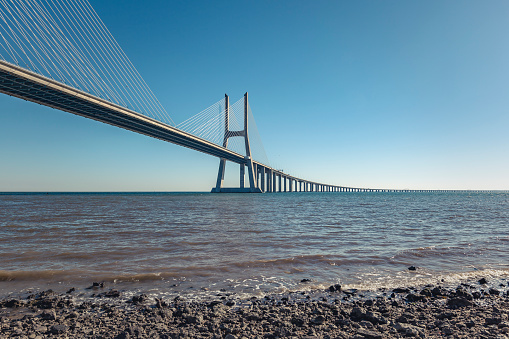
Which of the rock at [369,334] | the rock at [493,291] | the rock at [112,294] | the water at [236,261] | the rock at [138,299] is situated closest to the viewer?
the rock at [369,334]

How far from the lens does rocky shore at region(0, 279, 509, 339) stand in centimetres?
328

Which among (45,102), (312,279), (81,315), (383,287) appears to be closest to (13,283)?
(81,315)

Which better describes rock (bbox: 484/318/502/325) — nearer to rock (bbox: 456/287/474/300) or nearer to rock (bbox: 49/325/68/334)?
rock (bbox: 456/287/474/300)

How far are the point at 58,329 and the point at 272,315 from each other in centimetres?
244

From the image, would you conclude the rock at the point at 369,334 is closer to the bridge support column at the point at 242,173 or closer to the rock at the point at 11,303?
the rock at the point at 11,303

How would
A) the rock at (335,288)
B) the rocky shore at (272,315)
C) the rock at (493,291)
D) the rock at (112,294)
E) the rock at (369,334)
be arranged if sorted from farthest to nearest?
the rock at (335,288) → the rock at (493,291) → the rock at (112,294) → the rocky shore at (272,315) → the rock at (369,334)

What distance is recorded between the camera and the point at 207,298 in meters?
4.50

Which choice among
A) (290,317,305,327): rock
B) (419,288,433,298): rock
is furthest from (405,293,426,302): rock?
(290,317,305,327): rock

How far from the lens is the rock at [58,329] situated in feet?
10.9

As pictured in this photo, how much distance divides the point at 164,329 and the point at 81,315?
4.16 feet

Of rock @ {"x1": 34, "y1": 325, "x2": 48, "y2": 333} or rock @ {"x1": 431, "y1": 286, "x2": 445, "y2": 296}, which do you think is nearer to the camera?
rock @ {"x1": 34, "y1": 325, "x2": 48, "y2": 333}

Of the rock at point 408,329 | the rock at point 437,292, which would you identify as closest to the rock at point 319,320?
the rock at point 408,329

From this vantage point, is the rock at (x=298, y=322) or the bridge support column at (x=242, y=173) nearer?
the rock at (x=298, y=322)

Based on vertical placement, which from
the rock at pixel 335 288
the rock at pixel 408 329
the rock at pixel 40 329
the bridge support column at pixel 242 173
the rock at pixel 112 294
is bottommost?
the rock at pixel 112 294
